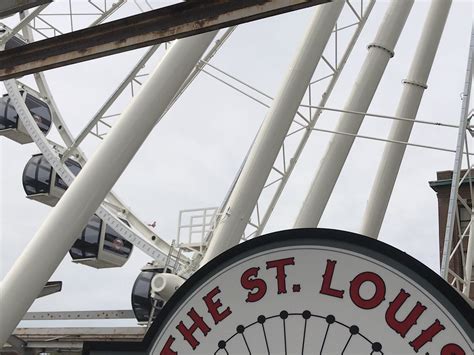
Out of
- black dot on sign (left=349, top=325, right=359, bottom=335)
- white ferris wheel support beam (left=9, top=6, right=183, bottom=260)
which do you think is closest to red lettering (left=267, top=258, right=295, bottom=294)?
black dot on sign (left=349, top=325, right=359, bottom=335)

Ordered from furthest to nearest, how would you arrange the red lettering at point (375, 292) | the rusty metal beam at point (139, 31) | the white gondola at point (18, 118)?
the white gondola at point (18, 118)
the rusty metal beam at point (139, 31)
the red lettering at point (375, 292)

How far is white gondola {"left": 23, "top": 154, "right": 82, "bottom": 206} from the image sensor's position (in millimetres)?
23031

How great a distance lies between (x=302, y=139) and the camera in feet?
61.1

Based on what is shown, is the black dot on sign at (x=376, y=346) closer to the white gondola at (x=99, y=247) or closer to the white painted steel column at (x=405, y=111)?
the white painted steel column at (x=405, y=111)

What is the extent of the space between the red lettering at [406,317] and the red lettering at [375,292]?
0.07 m

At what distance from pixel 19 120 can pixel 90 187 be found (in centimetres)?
1518

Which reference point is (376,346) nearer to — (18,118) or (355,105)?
(355,105)

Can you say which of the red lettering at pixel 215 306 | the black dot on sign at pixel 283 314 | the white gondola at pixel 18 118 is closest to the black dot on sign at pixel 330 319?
the black dot on sign at pixel 283 314

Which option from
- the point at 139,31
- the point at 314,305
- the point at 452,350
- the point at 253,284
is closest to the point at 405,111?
the point at 139,31

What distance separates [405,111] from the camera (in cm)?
1593

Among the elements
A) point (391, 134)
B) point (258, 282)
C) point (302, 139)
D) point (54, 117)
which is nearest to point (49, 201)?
point (54, 117)

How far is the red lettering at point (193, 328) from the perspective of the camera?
3.81 meters

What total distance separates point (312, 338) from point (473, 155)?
11891 millimetres

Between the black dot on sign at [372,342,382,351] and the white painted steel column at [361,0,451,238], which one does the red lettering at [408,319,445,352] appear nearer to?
the black dot on sign at [372,342,382,351]
